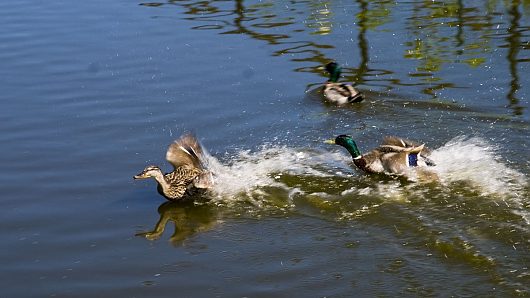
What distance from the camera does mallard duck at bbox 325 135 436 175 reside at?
9930 millimetres

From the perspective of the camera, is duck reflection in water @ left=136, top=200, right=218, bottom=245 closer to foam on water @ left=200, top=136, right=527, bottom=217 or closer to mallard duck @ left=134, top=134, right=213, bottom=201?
mallard duck @ left=134, top=134, right=213, bottom=201

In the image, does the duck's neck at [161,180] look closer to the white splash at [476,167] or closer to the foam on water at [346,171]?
the foam on water at [346,171]

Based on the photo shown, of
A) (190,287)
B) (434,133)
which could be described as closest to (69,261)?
(190,287)

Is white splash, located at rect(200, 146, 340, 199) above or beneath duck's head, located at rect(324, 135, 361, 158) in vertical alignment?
beneath

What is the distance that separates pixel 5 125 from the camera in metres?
12.1

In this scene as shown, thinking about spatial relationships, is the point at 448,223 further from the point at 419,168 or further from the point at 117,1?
the point at 117,1

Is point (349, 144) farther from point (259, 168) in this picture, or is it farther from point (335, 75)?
point (335, 75)

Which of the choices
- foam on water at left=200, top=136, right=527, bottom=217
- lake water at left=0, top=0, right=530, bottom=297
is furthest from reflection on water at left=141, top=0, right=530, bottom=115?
foam on water at left=200, top=136, right=527, bottom=217

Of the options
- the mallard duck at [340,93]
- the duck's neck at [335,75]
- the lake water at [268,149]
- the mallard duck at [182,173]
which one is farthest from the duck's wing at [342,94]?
the mallard duck at [182,173]

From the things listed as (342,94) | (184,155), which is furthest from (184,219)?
(342,94)

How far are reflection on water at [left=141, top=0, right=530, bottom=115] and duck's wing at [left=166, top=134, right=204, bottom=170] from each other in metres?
3.59

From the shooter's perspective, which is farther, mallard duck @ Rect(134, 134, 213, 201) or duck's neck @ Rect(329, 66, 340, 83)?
duck's neck @ Rect(329, 66, 340, 83)

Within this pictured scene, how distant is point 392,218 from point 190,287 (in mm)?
2158

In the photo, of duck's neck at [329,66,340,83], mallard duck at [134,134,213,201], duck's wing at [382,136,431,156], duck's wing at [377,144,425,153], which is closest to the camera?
mallard duck at [134,134,213,201]
